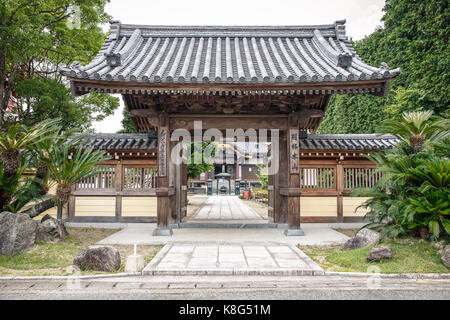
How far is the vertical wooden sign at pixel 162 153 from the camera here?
744cm

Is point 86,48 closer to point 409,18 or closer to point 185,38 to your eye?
point 185,38

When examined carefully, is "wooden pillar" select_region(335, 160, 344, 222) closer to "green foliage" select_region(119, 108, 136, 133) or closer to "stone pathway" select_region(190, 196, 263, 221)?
"stone pathway" select_region(190, 196, 263, 221)

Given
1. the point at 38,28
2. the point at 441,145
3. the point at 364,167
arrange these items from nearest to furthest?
1. the point at 441,145
2. the point at 364,167
3. the point at 38,28

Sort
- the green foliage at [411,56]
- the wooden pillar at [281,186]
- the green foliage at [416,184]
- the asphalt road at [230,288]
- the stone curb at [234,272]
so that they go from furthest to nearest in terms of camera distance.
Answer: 1. the green foliage at [411,56]
2. the wooden pillar at [281,186]
3. the green foliage at [416,184]
4. the stone curb at [234,272]
5. the asphalt road at [230,288]

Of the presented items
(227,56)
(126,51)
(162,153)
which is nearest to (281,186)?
(162,153)

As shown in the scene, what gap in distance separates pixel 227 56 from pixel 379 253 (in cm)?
681

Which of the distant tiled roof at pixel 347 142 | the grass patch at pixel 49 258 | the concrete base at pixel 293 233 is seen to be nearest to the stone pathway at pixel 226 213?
the concrete base at pixel 293 233

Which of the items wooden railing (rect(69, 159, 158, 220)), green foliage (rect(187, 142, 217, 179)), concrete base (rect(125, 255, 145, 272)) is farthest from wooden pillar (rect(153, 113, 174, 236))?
green foliage (rect(187, 142, 217, 179))

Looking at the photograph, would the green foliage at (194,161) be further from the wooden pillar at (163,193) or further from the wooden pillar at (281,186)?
the wooden pillar at (163,193)

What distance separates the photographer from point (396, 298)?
3660 mm

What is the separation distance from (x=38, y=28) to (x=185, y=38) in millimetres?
6126

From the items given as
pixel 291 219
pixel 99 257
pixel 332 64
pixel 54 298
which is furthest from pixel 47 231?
pixel 332 64

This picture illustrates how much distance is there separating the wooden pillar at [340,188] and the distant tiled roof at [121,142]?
21.1 ft

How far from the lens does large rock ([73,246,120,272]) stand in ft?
14.9
